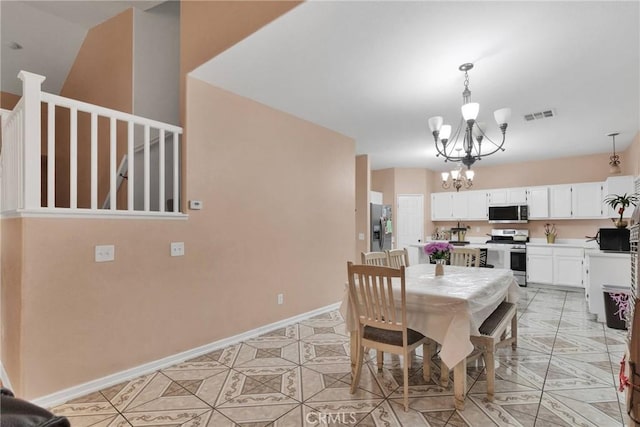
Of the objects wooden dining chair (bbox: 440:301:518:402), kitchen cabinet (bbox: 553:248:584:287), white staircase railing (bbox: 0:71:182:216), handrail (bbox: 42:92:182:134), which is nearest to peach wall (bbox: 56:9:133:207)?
white staircase railing (bbox: 0:71:182:216)

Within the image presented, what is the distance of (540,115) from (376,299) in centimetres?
353

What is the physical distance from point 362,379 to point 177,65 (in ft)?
14.9

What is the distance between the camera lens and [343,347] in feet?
11.0

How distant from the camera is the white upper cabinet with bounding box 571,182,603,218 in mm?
5945

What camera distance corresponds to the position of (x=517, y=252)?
6379 millimetres

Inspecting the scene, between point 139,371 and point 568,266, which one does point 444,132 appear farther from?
point 568,266

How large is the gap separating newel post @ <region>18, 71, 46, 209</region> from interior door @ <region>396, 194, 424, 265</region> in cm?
686

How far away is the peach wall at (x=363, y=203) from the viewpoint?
20.5 feet

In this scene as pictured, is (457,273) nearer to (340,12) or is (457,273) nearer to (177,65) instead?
(340,12)

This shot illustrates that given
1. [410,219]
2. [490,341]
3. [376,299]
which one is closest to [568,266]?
[410,219]

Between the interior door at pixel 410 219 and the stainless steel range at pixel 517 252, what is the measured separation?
5.29ft

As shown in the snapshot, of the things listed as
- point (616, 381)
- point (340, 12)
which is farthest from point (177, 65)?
point (616, 381)

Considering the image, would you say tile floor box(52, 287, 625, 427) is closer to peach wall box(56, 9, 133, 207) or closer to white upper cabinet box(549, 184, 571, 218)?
peach wall box(56, 9, 133, 207)

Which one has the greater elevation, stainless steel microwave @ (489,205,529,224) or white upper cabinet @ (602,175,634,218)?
white upper cabinet @ (602,175,634,218)
